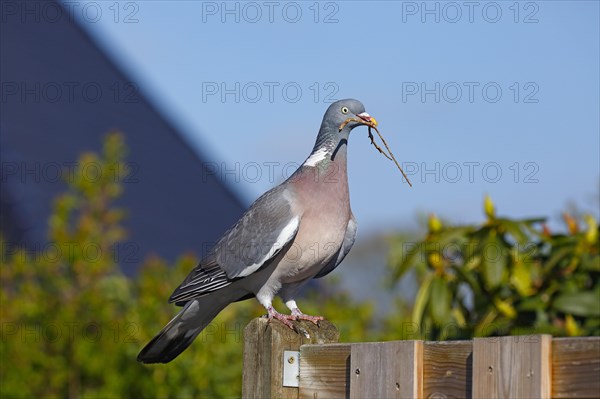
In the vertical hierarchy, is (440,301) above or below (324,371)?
above

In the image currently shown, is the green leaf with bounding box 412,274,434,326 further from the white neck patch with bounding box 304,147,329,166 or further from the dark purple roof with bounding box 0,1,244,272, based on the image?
the dark purple roof with bounding box 0,1,244,272

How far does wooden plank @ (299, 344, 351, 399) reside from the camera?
3.07m

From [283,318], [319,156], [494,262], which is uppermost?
[319,156]

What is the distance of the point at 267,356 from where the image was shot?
11.2 feet

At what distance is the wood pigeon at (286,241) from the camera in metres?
4.46

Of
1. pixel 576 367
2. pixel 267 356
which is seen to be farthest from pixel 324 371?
pixel 576 367

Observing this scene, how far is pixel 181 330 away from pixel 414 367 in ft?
7.33

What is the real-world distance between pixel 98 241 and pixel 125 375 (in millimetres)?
1494

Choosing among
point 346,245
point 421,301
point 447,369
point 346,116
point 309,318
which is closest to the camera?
point 447,369

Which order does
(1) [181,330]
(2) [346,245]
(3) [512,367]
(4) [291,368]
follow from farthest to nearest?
(2) [346,245]
(1) [181,330]
(4) [291,368]
(3) [512,367]

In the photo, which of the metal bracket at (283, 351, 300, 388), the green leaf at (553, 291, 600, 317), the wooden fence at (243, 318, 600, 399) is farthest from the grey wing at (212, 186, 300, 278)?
the green leaf at (553, 291, 600, 317)

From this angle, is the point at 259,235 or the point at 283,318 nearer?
the point at 283,318

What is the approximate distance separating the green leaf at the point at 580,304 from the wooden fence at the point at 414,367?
72.2 inches

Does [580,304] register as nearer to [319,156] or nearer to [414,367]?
[319,156]
